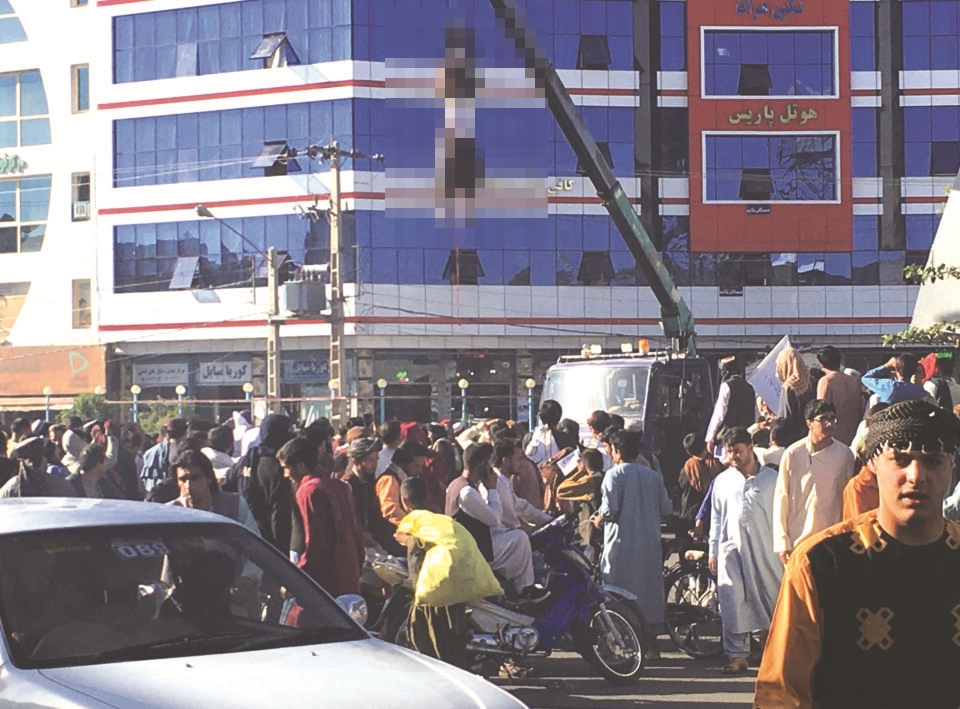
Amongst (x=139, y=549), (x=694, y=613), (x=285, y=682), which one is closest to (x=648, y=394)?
(x=694, y=613)

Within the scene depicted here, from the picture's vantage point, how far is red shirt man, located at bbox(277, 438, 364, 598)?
880 cm

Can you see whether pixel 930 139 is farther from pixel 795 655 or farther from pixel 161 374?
pixel 795 655

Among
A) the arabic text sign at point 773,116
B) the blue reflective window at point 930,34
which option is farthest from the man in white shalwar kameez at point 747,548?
the blue reflective window at point 930,34

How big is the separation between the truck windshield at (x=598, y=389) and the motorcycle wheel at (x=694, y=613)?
Result: 8.06 m

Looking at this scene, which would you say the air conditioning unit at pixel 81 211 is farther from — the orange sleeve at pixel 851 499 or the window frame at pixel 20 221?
the orange sleeve at pixel 851 499

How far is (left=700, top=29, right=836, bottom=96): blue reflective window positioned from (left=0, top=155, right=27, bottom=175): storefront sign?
20.4 meters

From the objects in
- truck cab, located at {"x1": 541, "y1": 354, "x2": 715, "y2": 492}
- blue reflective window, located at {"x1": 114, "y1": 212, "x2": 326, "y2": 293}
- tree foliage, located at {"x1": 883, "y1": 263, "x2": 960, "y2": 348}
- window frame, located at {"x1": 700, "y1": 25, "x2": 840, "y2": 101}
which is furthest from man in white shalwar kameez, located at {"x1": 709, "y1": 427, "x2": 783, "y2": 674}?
window frame, located at {"x1": 700, "y1": 25, "x2": 840, "y2": 101}

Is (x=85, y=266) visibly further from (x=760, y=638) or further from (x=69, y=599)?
(x=69, y=599)

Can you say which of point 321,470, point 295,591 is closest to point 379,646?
point 295,591

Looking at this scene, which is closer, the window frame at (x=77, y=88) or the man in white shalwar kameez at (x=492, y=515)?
the man in white shalwar kameez at (x=492, y=515)

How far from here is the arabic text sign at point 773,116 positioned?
4291 centimetres

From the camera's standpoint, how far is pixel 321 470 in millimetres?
9094

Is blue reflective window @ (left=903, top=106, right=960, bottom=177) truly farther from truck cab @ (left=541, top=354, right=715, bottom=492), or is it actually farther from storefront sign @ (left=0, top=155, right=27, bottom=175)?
storefront sign @ (left=0, top=155, right=27, bottom=175)

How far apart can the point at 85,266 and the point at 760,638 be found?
37505mm
